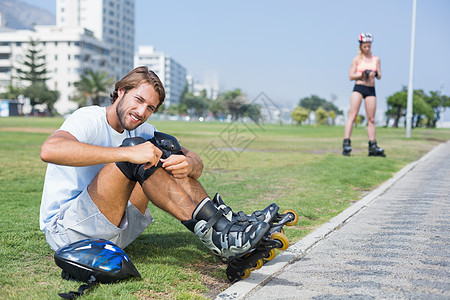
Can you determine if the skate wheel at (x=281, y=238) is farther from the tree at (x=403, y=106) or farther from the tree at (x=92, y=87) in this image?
the tree at (x=92, y=87)

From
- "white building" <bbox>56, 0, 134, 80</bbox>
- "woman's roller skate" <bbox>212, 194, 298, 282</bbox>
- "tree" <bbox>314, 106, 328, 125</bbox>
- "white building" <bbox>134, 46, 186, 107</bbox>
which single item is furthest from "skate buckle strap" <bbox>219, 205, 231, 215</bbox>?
"white building" <bbox>134, 46, 186, 107</bbox>

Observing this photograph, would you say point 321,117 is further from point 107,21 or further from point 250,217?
point 250,217

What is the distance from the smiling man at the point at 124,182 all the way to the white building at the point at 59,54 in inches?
3806

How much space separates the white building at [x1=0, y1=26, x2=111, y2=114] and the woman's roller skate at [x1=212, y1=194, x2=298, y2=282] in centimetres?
9720

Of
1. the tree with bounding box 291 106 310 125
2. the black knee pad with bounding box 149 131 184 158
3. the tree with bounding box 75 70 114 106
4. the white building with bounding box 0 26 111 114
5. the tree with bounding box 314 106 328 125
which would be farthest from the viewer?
the white building with bounding box 0 26 111 114

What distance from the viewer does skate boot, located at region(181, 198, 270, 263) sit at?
2.31 meters

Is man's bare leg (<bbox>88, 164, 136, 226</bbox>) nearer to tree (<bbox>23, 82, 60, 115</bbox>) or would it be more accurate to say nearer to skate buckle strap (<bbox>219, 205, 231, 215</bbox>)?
skate buckle strap (<bbox>219, 205, 231, 215</bbox>)

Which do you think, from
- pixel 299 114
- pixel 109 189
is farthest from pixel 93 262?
pixel 299 114

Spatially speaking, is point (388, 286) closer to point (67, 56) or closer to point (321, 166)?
point (321, 166)

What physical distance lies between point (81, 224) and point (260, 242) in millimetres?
1058

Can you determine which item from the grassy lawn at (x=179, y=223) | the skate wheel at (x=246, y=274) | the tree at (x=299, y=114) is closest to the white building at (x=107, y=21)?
the tree at (x=299, y=114)

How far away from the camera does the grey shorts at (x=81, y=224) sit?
2.57m

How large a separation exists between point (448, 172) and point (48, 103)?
7945cm

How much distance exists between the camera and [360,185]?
6.56 m
